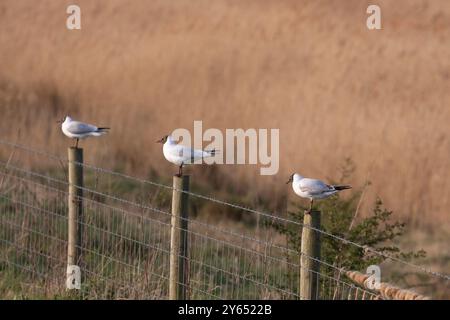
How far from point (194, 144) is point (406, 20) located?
14.2 ft

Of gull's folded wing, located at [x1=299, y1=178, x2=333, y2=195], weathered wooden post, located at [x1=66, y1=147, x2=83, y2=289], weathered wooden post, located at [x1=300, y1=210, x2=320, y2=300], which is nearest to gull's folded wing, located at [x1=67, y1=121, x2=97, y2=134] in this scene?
weathered wooden post, located at [x1=66, y1=147, x2=83, y2=289]

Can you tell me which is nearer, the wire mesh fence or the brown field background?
the wire mesh fence

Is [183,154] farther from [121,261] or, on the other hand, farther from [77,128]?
[77,128]

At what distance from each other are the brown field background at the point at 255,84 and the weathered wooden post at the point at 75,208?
568cm

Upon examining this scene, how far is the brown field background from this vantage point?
16938mm

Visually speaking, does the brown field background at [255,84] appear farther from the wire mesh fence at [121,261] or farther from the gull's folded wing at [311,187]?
the gull's folded wing at [311,187]

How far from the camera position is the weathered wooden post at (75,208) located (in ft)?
36.1

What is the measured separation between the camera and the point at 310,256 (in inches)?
367

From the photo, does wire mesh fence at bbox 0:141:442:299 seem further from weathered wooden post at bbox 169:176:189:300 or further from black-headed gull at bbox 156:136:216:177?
black-headed gull at bbox 156:136:216:177

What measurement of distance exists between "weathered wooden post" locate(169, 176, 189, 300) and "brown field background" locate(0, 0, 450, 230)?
20.6 feet

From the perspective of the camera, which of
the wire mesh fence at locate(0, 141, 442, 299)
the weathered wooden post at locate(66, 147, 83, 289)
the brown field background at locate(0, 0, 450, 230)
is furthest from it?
the brown field background at locate(0, 0, 450, 230)

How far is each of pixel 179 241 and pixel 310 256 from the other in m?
1.09
